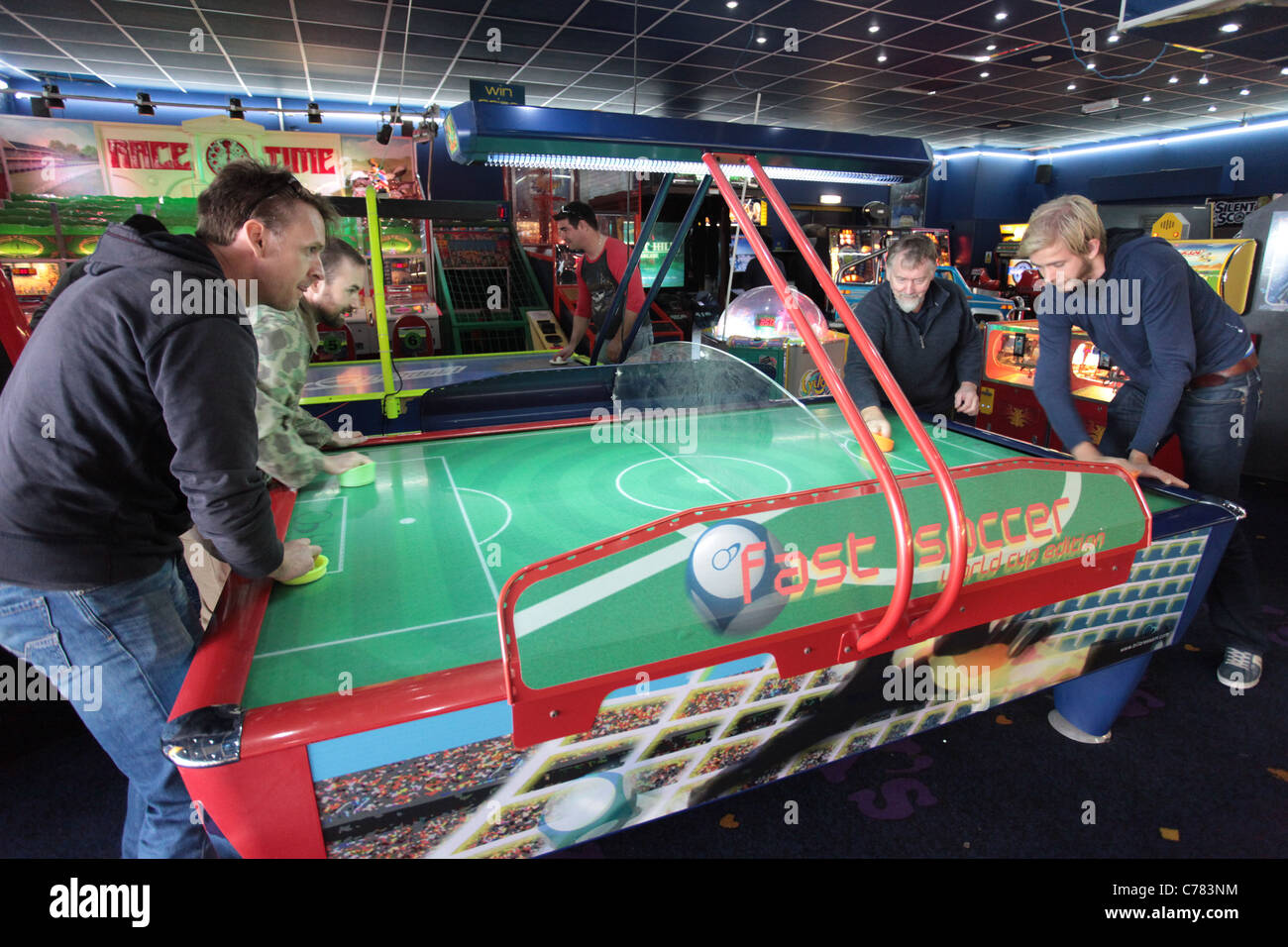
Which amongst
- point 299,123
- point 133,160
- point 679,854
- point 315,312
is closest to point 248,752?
point 679,854

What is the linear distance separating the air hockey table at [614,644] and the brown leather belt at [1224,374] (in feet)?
2.17

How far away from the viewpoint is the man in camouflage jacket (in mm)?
1909

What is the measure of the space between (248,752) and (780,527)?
945mm

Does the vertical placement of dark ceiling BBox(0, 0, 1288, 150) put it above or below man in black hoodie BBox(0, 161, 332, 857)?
above

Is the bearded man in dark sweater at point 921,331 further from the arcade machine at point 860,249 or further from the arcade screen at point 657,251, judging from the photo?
the arcade machine at point 860,249

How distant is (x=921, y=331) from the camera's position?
114 inches

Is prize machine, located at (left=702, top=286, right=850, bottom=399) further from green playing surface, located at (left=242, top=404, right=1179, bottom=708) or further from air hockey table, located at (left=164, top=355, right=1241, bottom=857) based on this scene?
air hockey table, located at (left=164, top=355, right=1241, bottom=857)

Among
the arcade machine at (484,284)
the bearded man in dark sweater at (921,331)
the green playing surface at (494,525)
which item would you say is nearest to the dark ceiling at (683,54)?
the arcade machine at (484,284)

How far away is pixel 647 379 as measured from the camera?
3035 millimetres

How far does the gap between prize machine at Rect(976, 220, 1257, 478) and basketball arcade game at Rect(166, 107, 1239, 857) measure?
2847 millimetres

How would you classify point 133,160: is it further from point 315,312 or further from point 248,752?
point 248,752

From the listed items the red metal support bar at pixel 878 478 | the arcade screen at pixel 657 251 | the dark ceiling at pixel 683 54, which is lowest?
the red metal support bar at pixel 878 478

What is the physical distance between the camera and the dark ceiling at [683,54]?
618cm

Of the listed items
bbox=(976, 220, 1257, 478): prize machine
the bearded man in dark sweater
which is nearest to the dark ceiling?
bbox=(976, 220, 1257, 478): prize machine
